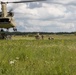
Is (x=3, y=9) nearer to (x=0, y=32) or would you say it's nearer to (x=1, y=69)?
(x=0, y=32)

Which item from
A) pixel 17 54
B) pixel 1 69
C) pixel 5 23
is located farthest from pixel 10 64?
pixel 5 23

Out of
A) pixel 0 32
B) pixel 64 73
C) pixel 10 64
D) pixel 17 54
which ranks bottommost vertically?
pixel 0 32

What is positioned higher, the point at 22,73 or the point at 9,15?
the point at 22,73

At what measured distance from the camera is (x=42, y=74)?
288 inches

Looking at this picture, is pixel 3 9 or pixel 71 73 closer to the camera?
pixel 71 73

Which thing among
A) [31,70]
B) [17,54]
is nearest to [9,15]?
[17,54]

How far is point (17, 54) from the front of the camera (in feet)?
39.7

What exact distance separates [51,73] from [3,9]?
172 feet

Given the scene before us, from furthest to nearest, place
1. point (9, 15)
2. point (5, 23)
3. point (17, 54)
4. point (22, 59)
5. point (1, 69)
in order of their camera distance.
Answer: point (9, 15) → point (5, 23) → point (17, 54) → point (22, 59) → point (1, 69)

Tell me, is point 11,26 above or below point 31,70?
below

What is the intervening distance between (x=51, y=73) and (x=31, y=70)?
877 millimetres

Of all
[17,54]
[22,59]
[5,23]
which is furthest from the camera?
[5,23]

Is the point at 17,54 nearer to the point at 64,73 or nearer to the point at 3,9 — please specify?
the point at 64,73

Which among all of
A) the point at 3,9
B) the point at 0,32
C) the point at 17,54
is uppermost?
the point at 17,54
